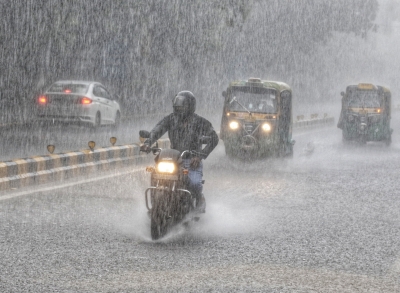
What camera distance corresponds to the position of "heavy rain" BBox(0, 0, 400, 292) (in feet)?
23.4

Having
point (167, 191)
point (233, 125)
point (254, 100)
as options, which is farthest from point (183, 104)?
point (254, 100)

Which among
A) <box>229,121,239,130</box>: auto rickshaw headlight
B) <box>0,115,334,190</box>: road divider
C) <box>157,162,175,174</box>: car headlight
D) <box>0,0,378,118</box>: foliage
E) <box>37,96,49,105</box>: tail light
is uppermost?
<box>0,0,378,118</box>: foliage

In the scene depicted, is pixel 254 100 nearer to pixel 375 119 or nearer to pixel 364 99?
pixel 375 119

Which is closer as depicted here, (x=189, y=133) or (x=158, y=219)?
(x=158, y=219)

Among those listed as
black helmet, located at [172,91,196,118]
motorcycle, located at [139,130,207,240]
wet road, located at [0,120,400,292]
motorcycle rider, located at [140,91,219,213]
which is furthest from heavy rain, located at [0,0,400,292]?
black helmet, located at [172,91,196,118]

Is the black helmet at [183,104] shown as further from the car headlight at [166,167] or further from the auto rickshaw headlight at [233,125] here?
the auto rickshaw headlight at [233,125]

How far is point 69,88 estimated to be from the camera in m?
23.8

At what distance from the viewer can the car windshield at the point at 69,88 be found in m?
23.6

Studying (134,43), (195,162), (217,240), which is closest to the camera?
(195,162)

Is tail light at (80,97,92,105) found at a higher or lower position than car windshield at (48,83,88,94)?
lower

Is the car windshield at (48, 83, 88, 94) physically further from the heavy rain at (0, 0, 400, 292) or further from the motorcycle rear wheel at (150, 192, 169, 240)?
the motorcycle rear wheel at (150, 192, 169, 240)

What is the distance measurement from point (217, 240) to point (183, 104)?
143cm

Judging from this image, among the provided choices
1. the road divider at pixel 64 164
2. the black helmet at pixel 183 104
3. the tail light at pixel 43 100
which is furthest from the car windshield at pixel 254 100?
the black helmet at pixel 183 104

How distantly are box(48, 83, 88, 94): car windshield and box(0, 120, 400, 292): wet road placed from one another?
9353mm
